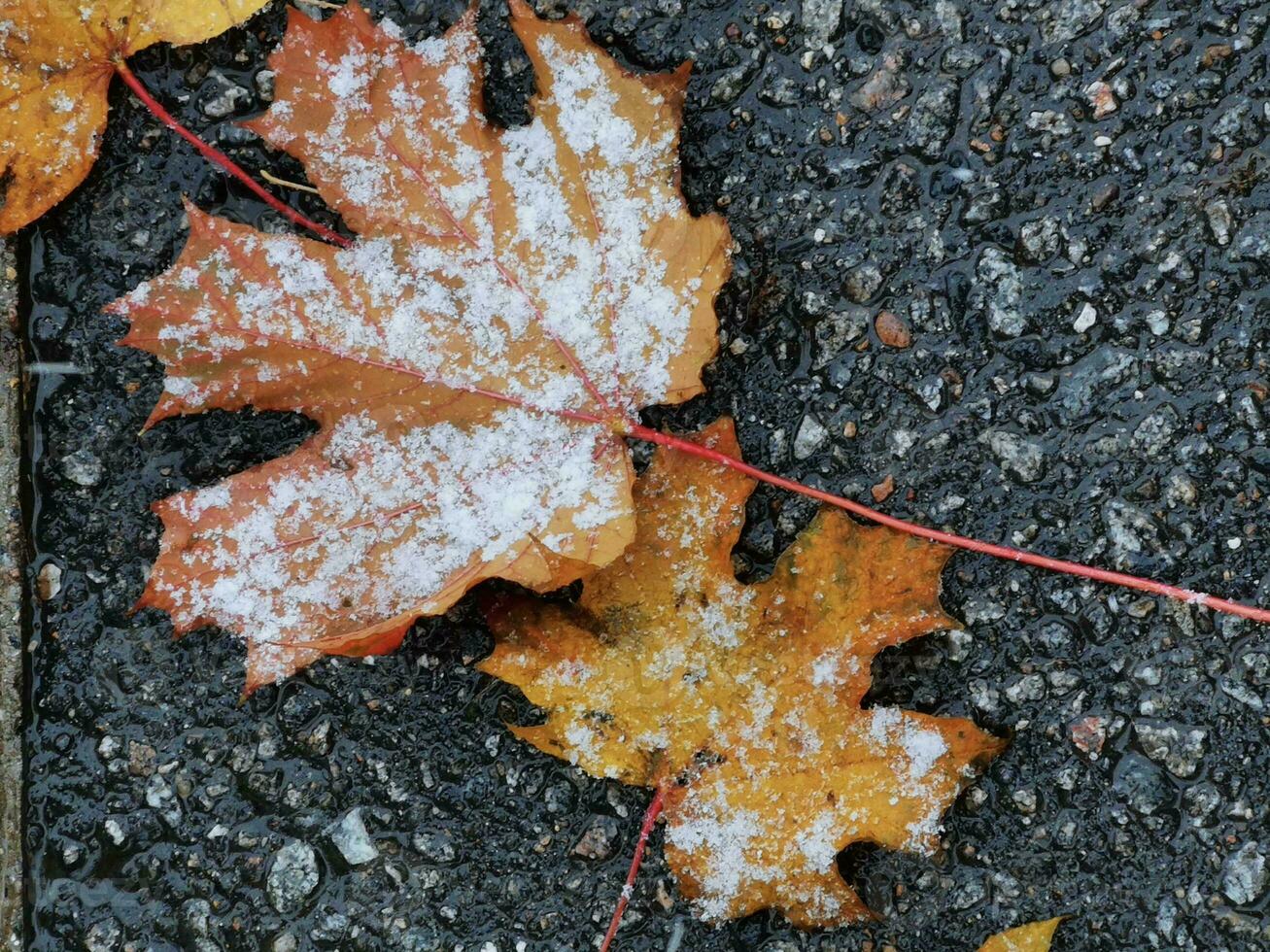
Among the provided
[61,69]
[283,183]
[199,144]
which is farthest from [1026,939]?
[61,69]

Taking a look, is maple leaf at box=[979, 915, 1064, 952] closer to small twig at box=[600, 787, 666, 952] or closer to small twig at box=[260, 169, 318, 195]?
small twig at box=[600, 787, 666, 952]

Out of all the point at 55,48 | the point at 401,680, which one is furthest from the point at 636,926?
the point at 55,48

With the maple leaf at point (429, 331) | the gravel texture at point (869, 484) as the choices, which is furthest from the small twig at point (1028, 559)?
the maple leaf at point (429, 331)

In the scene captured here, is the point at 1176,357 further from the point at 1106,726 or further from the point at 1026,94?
the point at 1106,726

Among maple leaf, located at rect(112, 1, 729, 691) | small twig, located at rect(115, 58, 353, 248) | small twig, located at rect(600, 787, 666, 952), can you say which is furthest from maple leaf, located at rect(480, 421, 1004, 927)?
small twig, located at rect(115, 58, 353, 248)

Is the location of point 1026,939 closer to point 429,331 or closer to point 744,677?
point 744,677

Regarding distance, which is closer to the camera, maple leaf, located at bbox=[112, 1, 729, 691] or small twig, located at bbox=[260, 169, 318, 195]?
maple leaf, located at bbox=[112, 1, 729, 691]
